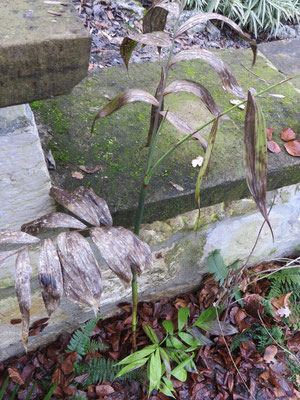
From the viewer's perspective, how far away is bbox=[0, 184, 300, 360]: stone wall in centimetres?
158

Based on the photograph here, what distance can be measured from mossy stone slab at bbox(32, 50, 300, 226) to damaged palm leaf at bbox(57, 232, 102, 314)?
13.6 inches

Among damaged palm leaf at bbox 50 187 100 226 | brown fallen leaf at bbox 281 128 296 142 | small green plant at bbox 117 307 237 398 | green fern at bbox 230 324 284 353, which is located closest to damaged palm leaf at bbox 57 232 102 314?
damaged palm leaf at bbox 50 187 100 226

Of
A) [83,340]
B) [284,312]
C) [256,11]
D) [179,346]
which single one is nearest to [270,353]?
[284,312]

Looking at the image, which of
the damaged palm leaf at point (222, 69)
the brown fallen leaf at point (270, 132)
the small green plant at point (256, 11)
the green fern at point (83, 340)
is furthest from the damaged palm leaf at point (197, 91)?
→ the small green plant at point (256, 11)

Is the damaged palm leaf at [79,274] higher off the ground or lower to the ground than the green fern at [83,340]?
higher

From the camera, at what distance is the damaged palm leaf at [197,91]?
0.94 m

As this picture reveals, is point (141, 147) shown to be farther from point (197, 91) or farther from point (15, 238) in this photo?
point (15, 238)

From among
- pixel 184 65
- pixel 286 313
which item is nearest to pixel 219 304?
pixel 286 313

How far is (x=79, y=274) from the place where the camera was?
86 centimetres

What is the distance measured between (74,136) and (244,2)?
492 cm

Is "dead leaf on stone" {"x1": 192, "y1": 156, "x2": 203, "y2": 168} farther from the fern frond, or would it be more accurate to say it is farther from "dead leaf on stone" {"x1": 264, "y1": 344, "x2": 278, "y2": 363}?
"dead leaf on stone" {"x1": 264, "y1": 344, "x2": 278, "y2": 363}

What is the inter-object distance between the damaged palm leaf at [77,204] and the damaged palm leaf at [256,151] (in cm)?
51

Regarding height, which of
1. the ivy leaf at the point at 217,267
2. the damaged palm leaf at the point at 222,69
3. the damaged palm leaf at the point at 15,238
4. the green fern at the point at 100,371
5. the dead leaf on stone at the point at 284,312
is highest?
the damaged palm leaf at the point at 222,69

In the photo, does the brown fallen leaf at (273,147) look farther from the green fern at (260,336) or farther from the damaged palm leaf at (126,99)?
the green fern at (260,336)
